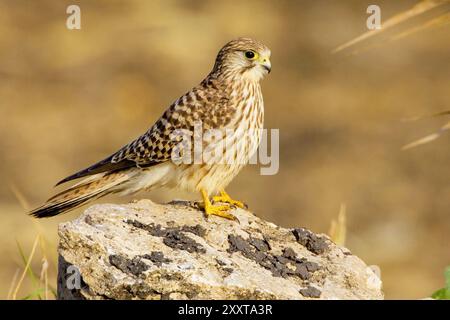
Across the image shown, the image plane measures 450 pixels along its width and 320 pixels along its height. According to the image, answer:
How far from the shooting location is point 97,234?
5168mm

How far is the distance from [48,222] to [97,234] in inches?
251

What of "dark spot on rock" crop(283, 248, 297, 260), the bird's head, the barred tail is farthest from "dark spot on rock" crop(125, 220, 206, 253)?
the bird's head

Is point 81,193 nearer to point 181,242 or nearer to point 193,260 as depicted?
point 181,242

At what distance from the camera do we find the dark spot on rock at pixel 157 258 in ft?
16.5

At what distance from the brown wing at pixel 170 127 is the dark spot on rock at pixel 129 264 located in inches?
63.6

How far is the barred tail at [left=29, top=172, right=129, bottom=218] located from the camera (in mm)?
6453

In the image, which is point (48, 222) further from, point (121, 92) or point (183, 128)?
A: point (183, 128)

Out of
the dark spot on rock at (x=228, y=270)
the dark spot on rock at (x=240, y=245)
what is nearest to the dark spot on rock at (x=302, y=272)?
the dark spot on rock at (x=240, y=245)

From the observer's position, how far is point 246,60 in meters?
6.89

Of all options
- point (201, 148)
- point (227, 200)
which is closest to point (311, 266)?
point (227, 200)

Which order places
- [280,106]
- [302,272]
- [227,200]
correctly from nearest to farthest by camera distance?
[302,272], [227,200], [280,106]

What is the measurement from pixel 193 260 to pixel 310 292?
565mm

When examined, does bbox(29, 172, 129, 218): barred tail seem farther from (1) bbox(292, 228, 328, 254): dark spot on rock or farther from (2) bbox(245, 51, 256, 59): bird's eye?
(1) bbox(292, 228, 328, 254): dark spot on rock
